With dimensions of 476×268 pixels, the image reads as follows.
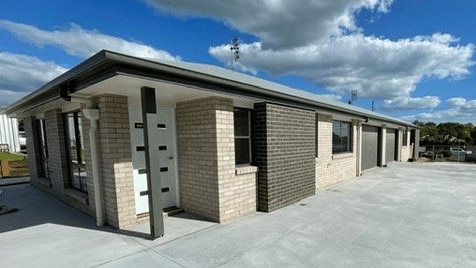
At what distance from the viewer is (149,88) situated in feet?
13.1

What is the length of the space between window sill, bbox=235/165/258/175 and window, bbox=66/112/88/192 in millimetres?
3890

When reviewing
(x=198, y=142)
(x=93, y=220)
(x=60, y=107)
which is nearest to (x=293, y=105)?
(x=198, y=142)

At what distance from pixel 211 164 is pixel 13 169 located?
44.2ft

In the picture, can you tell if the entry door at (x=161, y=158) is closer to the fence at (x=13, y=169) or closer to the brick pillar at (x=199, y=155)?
the brick pillar at (x=199, y=155)

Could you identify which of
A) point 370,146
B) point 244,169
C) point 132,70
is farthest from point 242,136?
point 370,146

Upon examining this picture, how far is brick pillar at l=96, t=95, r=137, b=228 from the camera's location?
15.0 ft

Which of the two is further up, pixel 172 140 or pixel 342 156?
pixel 172 140

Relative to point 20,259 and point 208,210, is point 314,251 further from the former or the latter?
point 20,259

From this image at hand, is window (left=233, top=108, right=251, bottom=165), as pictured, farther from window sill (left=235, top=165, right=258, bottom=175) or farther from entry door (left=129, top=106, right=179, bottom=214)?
entry door (left=129, top=106, right=179, bottom=214)

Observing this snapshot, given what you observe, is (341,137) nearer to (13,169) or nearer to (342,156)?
(342,156)

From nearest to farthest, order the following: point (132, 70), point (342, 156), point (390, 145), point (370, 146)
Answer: point (132, 70) < point (342, 156) < point (370, 146) < point (390, 145)

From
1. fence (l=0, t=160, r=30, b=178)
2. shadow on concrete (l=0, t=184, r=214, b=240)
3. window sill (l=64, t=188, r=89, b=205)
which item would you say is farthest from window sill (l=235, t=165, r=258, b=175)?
fence (l=0, t=160, r=30, b=178)

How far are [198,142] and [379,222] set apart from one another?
13.7ft

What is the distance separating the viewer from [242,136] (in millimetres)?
5934
